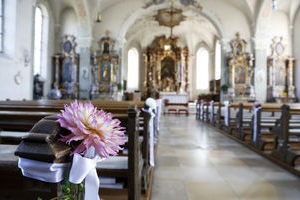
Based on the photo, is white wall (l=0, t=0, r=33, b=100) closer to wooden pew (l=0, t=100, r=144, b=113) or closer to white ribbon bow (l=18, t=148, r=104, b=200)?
wooden pew (l=0, t=100, r=144, b=113)

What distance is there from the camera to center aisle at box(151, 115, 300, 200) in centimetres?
239

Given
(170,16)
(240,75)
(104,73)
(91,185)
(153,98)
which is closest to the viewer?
(91,185)

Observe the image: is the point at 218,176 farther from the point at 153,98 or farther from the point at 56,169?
the point at 153,98

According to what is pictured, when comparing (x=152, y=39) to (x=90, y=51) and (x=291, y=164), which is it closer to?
(x=90, y=51)

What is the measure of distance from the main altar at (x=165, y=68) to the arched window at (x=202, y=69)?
6.41 feet

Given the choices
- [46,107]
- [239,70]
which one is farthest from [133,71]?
[46,107]

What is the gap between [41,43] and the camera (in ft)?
43.7

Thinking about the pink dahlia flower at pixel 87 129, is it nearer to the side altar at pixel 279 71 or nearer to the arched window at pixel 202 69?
the side altar at pixel 279 71

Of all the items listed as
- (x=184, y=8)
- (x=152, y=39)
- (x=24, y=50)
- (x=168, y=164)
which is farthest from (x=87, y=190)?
(x=152, y=39)

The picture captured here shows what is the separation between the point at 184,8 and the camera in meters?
15.0

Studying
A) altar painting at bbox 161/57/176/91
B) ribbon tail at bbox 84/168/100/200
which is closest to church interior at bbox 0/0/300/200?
ribbon tail at bbox 84/168/100/200

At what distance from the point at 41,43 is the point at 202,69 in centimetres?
1419

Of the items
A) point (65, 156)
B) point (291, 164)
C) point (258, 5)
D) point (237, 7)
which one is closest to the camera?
point (65, 156)

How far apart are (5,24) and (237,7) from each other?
12.6 metres
